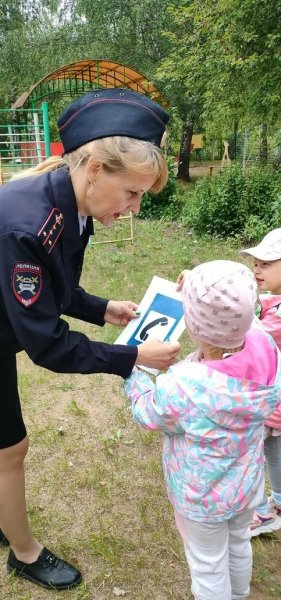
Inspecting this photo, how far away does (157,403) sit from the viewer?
53.5 inches

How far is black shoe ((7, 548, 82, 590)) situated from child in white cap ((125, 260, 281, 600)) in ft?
2.22

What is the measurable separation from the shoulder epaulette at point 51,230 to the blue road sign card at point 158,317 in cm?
53

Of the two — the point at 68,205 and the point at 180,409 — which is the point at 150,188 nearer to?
the point at 68,205

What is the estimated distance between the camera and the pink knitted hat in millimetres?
1246

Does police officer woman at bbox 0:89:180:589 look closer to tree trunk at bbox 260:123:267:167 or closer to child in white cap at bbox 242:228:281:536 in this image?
child in white cap at bbox 242:228:281:536

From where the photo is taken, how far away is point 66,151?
56.4 inches

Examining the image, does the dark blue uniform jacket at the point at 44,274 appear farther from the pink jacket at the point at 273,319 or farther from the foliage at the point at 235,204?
the foliage at the point at 235,204

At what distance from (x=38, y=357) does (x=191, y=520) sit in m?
0.66

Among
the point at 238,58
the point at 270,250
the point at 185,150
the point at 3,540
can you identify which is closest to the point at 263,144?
the point at 185,150

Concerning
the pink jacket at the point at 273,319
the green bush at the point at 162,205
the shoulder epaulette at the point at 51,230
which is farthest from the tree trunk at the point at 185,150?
the shoulder epaulette at the point at 51,230

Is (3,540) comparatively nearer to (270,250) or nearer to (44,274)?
(44,274)

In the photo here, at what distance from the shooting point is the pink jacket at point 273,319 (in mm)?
1942

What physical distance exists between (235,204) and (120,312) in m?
6.71

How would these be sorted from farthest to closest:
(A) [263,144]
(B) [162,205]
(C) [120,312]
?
(A) [263,144] → (B) [162,205] → (C) [120,312]
